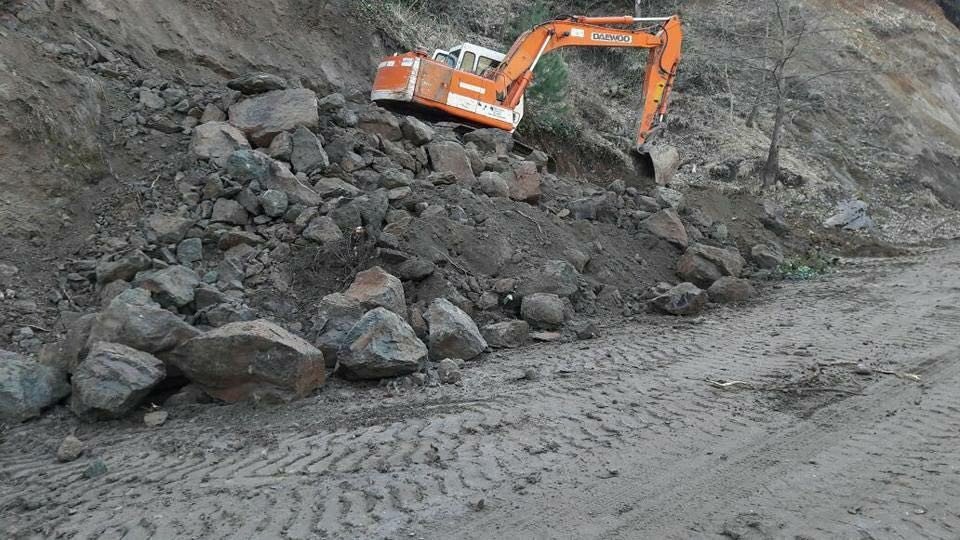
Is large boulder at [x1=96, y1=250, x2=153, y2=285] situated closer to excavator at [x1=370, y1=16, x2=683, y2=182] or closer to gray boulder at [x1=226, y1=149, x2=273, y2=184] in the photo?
gray boulder at [x1=226, y1=149, x2=273, y2=184]

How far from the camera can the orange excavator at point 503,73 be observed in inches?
410

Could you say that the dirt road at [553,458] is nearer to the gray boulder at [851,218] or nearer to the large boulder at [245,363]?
the large boulder at [245,363]

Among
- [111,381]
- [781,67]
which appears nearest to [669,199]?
[781,67]

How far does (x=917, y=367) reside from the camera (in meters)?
5.82

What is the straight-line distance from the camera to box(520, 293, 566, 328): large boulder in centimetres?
692

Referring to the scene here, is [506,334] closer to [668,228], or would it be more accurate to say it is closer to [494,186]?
[494,186]

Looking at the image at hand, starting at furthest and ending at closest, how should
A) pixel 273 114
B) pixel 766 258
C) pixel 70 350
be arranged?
pixel 766 258, pixel 273 114, pixel 70 350

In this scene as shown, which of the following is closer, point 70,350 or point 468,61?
point 70,350

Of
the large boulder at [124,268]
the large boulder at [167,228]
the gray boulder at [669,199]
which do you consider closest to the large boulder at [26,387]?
the large boulder at [124,268]

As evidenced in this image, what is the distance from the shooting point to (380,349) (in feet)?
17.8

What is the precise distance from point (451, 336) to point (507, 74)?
6106 mm

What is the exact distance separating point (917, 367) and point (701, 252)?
10.9ft

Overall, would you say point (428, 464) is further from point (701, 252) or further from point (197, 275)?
point (701, 252)

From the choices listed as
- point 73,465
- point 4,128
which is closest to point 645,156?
point 4,128
